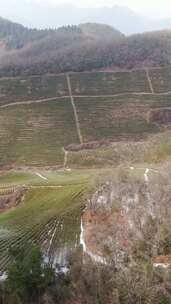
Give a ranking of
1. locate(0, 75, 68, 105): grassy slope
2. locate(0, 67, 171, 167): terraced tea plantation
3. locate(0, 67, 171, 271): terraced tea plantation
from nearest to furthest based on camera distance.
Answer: locate(0, 67, 171, 271): terraced tea plantation, locate(0, 67, 171, 167): terraced tea plantation, locate(0, 75, 68, 105): grassy slope

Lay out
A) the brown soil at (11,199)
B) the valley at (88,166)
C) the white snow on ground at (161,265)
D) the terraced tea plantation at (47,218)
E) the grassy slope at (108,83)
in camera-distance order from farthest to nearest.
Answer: the grassy slope at (108,83), the brown soil at (11,199), the terraced tea plantation at (47,218), the valley at (88,166), the white snow on ground at (161,265)

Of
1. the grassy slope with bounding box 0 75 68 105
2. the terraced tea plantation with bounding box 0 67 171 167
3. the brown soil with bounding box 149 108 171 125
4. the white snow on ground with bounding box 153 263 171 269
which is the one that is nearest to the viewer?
the white snow on ground with bounding box 153 263 171 269

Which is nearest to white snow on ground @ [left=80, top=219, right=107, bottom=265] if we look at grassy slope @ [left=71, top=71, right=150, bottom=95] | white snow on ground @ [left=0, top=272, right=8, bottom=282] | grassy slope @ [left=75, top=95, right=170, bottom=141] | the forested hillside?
white snow on ground @ [left=0, top=272, right=8, bottom=282]

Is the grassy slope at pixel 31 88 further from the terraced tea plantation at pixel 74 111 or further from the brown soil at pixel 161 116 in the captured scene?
the brown soil at pixel 161 116

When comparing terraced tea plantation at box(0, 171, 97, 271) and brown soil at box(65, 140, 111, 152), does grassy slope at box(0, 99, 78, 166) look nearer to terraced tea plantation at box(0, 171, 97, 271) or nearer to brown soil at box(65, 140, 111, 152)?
brown soil at box(65, 140, 111, 152)

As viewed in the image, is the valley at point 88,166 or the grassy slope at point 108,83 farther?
the grassy slope at point 108,83

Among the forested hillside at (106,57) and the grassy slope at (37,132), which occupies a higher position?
the forested hillside at (106,57)

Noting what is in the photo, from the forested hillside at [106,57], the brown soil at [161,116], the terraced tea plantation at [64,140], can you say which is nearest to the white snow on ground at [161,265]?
the terraced tea plantation at [64,140]

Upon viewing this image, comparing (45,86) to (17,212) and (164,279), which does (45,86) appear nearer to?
(17,212)
